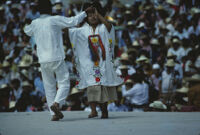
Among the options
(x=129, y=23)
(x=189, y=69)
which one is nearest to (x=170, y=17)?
(x=129, y=23)

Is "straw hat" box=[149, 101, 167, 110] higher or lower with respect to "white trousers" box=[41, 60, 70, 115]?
lower

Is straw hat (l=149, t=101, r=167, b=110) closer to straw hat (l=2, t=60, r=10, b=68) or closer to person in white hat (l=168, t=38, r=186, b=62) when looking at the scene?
person in white hat (l=168, t=38, r=186, b=62)

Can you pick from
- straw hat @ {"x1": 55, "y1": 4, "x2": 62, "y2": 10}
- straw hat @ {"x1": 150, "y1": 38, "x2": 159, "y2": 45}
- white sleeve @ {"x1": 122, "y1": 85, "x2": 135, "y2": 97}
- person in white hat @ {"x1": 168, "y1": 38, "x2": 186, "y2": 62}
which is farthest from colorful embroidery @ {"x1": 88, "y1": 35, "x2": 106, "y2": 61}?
straw hat @ {"x1": 55, "y1": 4, "x2": 62, "y2": 10}

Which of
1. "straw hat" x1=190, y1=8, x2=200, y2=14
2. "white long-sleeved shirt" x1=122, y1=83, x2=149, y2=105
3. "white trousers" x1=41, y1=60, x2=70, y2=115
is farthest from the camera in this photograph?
"straw hat" x1=190, y1=8, x2=200, y2=14

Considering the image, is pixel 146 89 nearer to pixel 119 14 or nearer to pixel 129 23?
pixel 129 23

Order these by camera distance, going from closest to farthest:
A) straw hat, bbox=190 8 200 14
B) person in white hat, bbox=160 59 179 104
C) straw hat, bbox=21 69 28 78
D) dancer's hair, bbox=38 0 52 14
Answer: dancer's hair, bbox=38 0 52 14 → person in white hat, bbox=160 59 179 104 → straw hat, bbox=21 69 28 78 → straw hat, bbox=190 8 200 14

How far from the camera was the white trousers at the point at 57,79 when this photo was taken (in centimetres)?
793

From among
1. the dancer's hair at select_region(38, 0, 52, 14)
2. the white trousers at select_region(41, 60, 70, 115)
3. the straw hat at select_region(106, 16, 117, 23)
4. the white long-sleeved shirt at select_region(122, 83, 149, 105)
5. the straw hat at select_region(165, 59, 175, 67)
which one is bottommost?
the white long-sleeved shirt at select_region(122, 83, 149, 105)

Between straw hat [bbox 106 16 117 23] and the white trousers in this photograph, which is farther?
straw hat [bbox 106 16 117 23]

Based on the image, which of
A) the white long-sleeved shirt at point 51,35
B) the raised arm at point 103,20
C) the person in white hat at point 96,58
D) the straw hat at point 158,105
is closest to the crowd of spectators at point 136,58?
the straw hat at point 158,105

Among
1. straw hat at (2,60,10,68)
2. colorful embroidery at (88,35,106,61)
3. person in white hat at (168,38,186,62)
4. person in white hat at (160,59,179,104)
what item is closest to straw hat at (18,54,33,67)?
straw hat at (2,60,10,68)

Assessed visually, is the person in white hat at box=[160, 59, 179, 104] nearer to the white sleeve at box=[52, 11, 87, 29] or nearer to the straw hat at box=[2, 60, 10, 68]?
the white sleeve at box=[52, 11, 87, 29]

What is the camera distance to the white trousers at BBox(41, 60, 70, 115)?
26.0 ft

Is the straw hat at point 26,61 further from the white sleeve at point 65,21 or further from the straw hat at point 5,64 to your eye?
the white sleeve at point 65,21
